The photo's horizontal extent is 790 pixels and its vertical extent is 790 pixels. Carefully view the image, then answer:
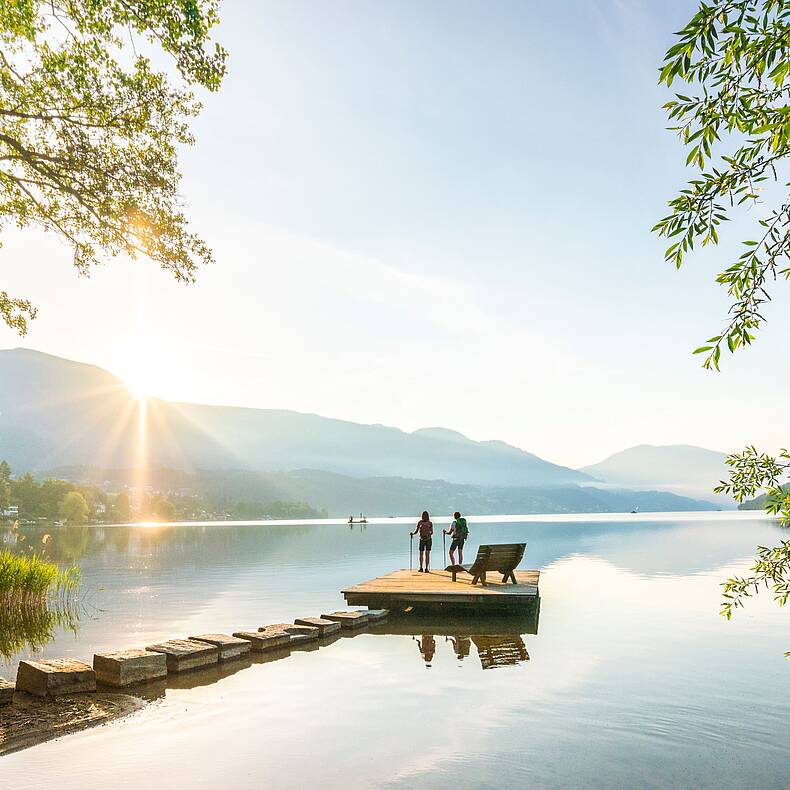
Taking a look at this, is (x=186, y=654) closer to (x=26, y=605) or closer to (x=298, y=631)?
(x=298, y=631)

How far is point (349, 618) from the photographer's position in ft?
70.1

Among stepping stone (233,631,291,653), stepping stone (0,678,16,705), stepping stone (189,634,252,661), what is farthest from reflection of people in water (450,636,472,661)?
stepping stone (0,678,16,705)

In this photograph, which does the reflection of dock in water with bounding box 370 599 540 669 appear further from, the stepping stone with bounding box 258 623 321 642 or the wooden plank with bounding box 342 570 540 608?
the stepping stone with bounding box 258 623 321 642

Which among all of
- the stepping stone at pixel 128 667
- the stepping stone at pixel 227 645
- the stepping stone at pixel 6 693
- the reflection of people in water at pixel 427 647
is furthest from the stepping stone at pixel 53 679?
the reflection of people in water at pixel 427 647

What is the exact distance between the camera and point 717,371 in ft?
15.8

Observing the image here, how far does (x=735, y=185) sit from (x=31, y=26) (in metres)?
16.5

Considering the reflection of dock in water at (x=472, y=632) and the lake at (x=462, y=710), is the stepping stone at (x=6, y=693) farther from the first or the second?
the reflection of dock in water at (x=472, y=632)

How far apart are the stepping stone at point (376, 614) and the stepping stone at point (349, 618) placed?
0.43 m

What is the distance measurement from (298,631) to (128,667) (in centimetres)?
637

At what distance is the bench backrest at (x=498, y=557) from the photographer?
953 inches

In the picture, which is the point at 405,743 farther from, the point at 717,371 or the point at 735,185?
the point at 735,185

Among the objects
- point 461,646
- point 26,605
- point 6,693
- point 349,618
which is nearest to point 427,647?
point 461,646

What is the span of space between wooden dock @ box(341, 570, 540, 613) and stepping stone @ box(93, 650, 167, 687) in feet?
36.7

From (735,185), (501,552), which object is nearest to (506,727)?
(735,185)
